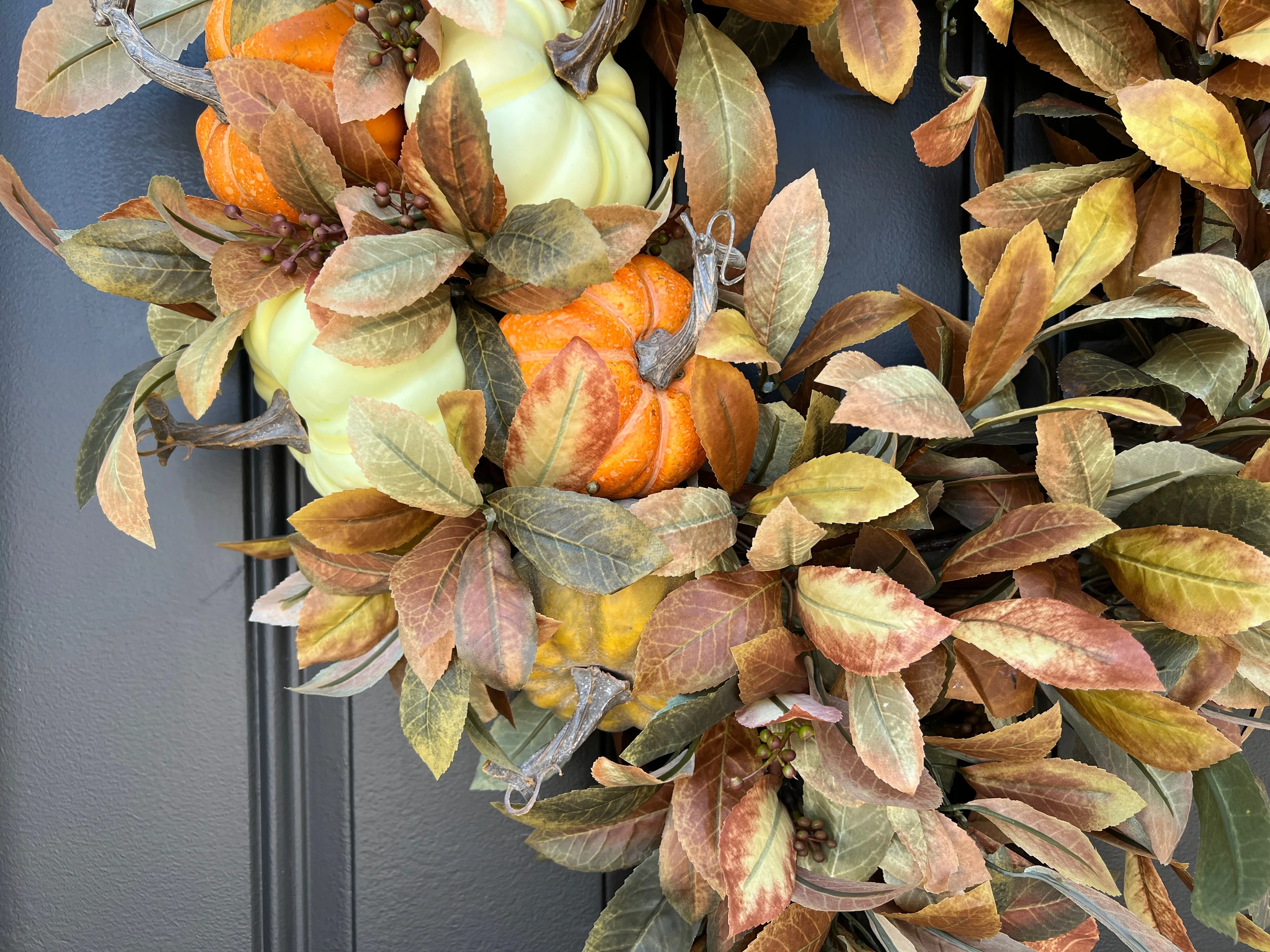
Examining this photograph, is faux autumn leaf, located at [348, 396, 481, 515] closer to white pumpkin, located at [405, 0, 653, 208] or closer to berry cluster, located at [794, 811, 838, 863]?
white pumpkin, located at [405, 0, 653, 208]

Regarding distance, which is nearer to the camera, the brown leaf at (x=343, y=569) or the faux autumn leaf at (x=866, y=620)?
the faux autumn leaf at (x=866, y=620)

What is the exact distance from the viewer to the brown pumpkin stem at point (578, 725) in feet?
1.49

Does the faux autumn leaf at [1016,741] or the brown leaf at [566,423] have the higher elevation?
the brown leaf at [566,423]

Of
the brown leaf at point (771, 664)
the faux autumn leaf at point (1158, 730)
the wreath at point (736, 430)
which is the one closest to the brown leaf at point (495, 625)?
the wreath at point (736, 430)

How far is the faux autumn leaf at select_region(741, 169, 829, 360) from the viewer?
450mm

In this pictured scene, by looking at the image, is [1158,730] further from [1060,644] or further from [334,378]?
[334,378]

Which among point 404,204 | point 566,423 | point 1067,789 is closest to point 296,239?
point 404,204

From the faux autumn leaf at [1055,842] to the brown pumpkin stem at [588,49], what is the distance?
451 mm

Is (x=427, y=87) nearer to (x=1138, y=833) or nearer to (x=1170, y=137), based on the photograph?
(x=1170, y=137)

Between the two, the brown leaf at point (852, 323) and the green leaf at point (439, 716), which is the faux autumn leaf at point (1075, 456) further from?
the green leaf at point (439, 716)

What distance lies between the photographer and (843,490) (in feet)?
1.37

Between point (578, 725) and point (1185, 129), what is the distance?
450 millimetres

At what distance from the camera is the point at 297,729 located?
0.66 metres

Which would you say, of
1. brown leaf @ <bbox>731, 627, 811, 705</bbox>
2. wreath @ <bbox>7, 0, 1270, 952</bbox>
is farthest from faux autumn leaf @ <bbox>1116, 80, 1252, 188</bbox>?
brown leaf @ <bbox>731, 627, 811, 705</bbox>
